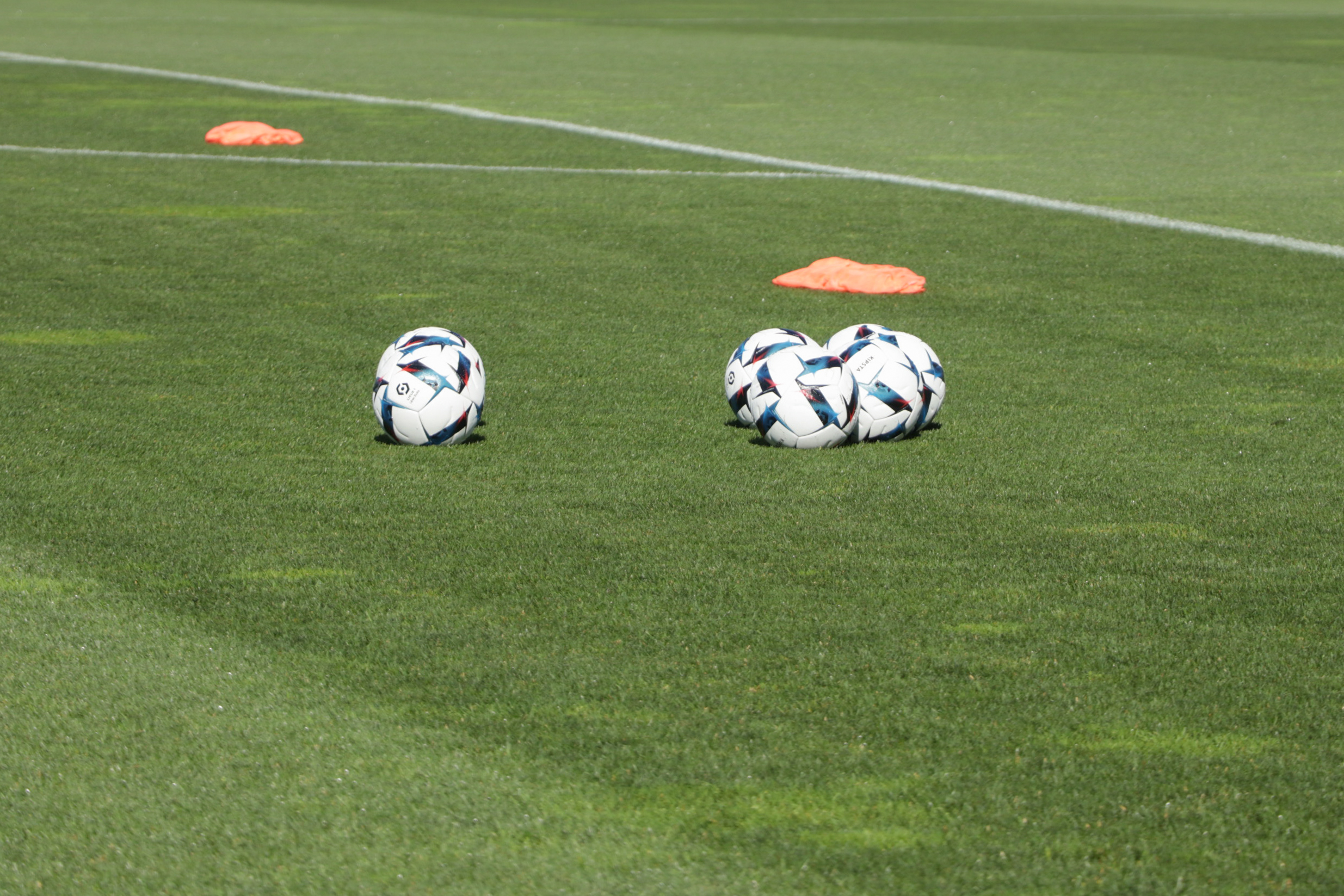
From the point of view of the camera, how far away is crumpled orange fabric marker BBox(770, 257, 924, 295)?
13.6 metres

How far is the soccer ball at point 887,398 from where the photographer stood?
29.8 feet

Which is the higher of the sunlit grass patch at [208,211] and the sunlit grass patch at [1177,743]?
the sunlit grass patch at [1177,743]

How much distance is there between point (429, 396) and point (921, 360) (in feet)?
8.34

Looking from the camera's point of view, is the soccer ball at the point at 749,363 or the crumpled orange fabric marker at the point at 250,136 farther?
the crumpled orange fabric marker at the point at 250,136

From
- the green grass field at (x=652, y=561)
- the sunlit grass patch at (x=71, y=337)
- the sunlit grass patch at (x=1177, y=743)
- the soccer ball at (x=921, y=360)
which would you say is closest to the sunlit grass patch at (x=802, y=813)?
the green grass field at (x=652, y=561)

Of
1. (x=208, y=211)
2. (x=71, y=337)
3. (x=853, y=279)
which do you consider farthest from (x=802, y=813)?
(x=208, y=211)

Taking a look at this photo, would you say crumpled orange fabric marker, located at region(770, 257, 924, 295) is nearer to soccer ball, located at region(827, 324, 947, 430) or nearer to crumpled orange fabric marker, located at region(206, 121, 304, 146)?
soccer ball, located at region(827, 324, 947, 430)

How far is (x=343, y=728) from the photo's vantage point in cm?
540

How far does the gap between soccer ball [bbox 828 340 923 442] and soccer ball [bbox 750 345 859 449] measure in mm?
81

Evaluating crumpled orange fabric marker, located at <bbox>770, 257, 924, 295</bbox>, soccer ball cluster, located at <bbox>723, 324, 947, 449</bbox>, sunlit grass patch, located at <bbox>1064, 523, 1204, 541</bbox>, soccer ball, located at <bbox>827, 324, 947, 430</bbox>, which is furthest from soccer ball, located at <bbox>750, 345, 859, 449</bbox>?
crumpled orange fabric marker, located at <bbox>770, 257, 924, 295</bbox>

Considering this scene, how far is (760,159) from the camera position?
2128 centimetres

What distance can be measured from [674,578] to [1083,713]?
72.2 inches

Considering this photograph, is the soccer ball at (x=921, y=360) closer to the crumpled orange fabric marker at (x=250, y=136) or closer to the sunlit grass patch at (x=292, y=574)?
the sunlit grass patch at (x=292, y=574)

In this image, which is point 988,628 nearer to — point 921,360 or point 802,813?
point 802,813
